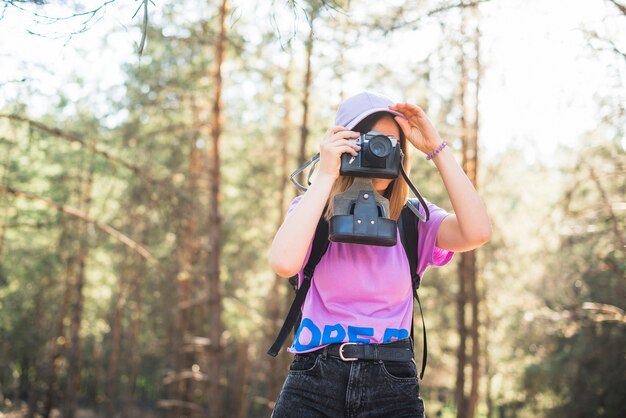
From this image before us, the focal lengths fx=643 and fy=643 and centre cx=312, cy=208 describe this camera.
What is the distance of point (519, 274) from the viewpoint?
19047mm

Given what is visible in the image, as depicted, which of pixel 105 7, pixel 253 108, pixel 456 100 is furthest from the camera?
pixel 253 108

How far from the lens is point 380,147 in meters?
2.12

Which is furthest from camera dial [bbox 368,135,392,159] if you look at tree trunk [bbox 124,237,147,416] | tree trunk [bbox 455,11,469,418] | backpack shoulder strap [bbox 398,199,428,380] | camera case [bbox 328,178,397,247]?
tree trunk [bbox 124,237,147,416]

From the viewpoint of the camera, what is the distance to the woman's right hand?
83.7 inches

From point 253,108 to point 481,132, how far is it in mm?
6829

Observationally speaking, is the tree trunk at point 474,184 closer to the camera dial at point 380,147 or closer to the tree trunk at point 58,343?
the camera dial at point 380,147

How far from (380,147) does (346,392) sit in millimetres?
790

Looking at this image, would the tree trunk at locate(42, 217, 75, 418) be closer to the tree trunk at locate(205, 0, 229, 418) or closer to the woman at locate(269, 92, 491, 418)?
the tree trunk at locate(205, 0, 229, 418)

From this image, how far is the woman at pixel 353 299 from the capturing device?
78.5 inches

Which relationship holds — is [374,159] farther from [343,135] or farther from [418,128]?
[418,128]

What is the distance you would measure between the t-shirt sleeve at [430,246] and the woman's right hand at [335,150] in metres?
0.42

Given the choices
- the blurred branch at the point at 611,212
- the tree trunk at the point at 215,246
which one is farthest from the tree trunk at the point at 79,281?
the blurred branch at the point at 611,212

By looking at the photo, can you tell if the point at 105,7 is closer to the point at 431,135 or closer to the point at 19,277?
the point at 431,135

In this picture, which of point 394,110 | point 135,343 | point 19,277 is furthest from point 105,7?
point 135,343
